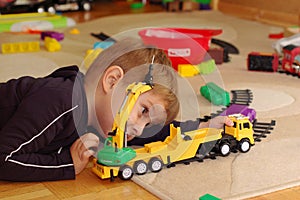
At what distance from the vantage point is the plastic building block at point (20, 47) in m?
2.51

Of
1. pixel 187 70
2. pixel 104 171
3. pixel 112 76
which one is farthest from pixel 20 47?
pixel 104 171

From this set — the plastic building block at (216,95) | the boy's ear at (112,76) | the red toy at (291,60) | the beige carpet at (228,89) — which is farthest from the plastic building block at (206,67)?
the boy's ear at (112,76)

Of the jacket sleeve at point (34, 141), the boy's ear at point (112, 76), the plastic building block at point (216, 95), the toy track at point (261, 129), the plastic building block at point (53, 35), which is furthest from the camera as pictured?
the plastic building block at point (53, 35)

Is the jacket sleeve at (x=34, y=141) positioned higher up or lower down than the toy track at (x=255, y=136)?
higher up

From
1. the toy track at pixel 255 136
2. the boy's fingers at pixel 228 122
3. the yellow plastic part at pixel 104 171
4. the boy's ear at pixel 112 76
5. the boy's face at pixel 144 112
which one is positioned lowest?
the toy track at pixel 255 136

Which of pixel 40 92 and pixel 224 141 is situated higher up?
pixel 40 92

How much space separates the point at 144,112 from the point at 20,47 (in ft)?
4.53

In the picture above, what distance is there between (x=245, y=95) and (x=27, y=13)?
190cm

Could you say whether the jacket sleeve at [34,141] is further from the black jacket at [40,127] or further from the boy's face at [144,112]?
the boy's face at [144,112]

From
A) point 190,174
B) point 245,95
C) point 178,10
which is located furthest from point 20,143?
point 178,10

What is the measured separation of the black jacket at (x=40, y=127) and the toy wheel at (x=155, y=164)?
0.18 m

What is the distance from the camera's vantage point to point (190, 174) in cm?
131

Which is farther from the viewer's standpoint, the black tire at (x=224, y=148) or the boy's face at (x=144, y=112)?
the black tire at (x=224, y=148)

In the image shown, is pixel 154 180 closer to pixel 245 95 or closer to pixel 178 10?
pixel 245 95
